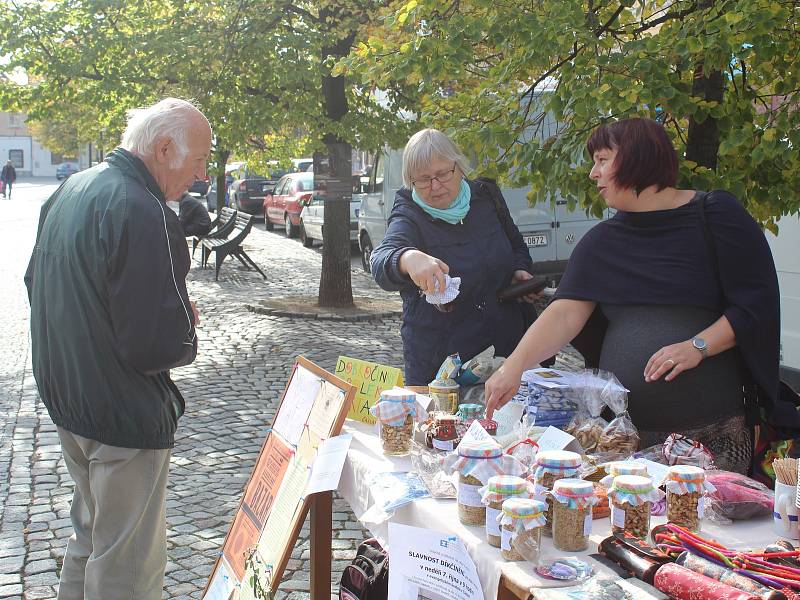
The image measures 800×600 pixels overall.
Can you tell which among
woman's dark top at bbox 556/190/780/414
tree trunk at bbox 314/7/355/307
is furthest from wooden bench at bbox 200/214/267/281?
woman's dark top at bbox 556/190/780/414

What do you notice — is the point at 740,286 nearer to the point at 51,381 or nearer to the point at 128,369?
the point at 128,369

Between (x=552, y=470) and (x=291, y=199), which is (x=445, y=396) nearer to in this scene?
(x=552, y=470)

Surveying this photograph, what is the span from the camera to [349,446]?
9.71ft

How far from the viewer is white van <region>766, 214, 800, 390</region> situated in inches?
231

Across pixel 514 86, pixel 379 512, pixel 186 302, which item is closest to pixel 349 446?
pixel 379 512

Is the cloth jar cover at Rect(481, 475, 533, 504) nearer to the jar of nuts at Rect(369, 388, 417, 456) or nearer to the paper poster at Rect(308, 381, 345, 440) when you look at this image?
the jar of nuts at Rect(369, 388, 417, 456)

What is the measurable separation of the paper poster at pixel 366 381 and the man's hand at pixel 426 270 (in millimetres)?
374

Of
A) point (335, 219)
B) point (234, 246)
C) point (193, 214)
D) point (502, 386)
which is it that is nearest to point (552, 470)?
point (502, 386)

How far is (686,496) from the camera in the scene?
7.15ft

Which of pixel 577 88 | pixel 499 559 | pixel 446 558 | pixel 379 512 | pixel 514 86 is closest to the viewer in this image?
pixel 499 559

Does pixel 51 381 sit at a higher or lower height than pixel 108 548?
higher

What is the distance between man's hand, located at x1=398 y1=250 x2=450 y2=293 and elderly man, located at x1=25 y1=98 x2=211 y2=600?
768mm

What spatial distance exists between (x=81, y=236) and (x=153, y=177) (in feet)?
1.08

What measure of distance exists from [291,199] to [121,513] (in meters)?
21.5
